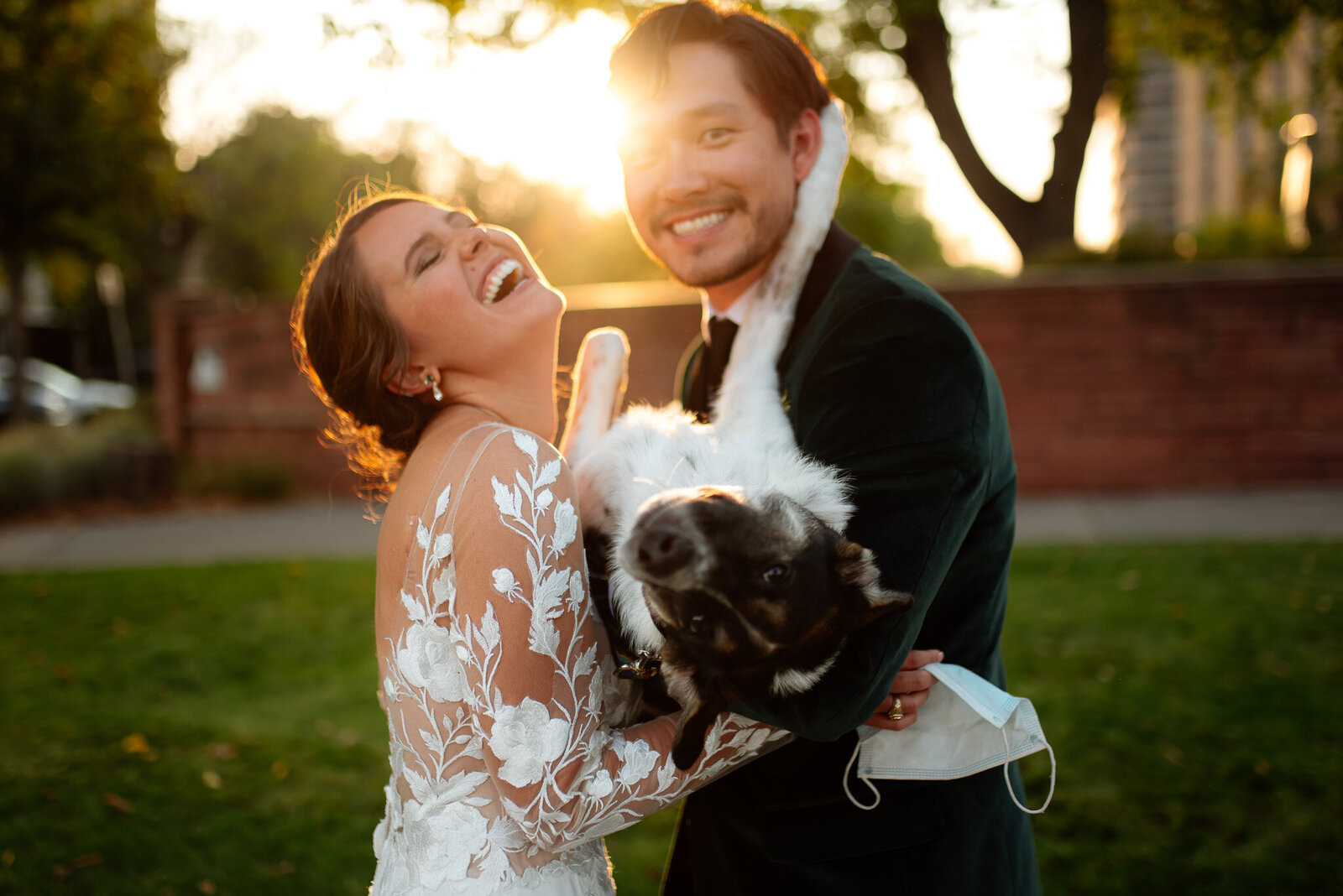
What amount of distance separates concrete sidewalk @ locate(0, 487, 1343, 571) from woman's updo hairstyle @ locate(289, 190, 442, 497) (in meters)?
7.61

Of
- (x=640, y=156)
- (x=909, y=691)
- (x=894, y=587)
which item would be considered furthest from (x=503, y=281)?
(x=909, y=691)

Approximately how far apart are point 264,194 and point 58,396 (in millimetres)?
11140

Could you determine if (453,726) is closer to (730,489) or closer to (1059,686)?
(730,489)

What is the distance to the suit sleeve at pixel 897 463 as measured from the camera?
1.67 m

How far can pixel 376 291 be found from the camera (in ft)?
7.36

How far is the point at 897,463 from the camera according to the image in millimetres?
1732

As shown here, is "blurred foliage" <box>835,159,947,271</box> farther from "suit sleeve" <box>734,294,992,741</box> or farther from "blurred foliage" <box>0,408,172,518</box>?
"blurred foliage" <box>0,408,172,518</box>

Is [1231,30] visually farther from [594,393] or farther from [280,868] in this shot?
[280,868]

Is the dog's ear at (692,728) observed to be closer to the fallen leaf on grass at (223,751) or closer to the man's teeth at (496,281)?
the man's teeth at (496,281)

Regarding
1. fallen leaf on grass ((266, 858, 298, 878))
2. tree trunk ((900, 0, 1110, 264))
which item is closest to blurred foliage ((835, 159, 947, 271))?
tree trunk ((900, 0, 1110, 264))

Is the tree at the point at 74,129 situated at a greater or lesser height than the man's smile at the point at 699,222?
greater

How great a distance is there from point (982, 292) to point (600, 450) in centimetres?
931

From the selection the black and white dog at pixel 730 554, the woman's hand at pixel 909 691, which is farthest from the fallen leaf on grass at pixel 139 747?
the woman's hand at pixel 909 691

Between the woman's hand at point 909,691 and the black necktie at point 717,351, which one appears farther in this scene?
the black necktie at point 717,351
